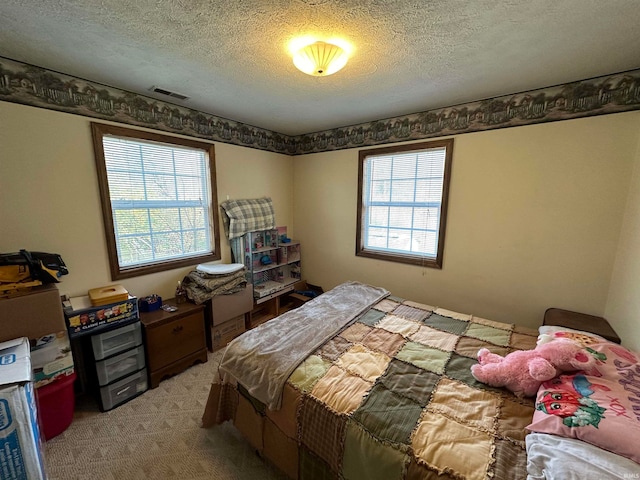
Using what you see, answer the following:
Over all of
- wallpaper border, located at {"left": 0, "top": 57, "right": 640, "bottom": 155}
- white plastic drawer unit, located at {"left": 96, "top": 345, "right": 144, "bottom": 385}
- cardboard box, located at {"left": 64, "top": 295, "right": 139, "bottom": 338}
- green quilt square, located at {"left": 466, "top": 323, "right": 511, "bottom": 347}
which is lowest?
white plastic drawer unit, located at {"left": 96, "top": 345, "right": 144, "bottom": 385}

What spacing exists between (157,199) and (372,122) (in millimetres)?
2462

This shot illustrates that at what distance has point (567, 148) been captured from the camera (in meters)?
1.98

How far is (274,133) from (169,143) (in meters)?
1.41

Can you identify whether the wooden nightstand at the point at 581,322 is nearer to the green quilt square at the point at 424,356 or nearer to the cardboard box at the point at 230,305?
the green quilt square at the point at 424,356

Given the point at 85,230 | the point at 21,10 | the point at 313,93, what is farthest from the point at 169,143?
the point at 313,93

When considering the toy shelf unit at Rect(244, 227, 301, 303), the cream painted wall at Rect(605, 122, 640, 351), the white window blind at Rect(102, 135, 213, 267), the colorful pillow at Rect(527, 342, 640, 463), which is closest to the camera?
the colorful pillow at Rect(527, 342, 640, 463)

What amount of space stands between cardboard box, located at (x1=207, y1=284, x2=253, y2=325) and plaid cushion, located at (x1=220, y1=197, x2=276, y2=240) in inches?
27.3

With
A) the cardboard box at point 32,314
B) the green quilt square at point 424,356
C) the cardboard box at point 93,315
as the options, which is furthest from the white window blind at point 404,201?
the cardboard box at point 32,314

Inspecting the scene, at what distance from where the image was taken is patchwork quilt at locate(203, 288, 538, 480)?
952 millimetres

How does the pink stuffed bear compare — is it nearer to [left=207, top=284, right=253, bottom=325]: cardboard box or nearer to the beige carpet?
the beige carpet

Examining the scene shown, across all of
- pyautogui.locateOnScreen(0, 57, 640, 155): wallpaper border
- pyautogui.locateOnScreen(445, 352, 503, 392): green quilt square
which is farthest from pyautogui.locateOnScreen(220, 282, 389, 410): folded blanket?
pyautogui.locateOnScreen(0, 57, 640, 155): wallpaper border

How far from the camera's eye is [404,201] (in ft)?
9.40

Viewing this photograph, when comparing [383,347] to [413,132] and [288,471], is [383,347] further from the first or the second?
[413,132]

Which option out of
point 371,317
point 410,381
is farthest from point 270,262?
point 410,381
